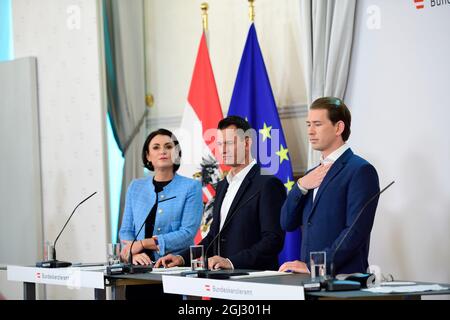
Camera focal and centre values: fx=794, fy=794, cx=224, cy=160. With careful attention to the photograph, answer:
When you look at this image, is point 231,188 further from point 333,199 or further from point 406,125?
point 406,125

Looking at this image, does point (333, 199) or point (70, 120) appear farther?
point (70, 120)

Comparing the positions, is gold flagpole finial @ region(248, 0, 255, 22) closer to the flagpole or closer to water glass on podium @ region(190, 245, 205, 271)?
the flagpole

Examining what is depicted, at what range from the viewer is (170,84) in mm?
6770

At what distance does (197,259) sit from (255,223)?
1.43 ft

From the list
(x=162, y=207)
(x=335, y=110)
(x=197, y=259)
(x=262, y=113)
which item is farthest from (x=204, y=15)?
(x=197, y=259)

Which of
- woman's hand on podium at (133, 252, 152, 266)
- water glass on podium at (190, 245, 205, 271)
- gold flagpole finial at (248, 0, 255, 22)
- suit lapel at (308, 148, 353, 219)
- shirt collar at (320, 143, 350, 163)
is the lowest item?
woman's hand on podium at (133, 252, 152, 266)

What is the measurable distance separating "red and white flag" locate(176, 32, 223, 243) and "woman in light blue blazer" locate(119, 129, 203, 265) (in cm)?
136

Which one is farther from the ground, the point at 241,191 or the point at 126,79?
the point at 126,79

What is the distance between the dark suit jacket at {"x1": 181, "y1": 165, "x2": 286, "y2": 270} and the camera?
3848 millimetres

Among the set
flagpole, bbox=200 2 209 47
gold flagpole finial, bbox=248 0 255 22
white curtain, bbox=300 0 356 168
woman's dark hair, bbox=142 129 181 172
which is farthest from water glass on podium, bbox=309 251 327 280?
flagpole, bbox=200 2 209 47

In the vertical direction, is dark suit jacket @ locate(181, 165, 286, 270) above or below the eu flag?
below

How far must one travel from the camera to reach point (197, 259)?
3662 millimetres

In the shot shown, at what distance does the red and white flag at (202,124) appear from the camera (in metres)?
5.91
